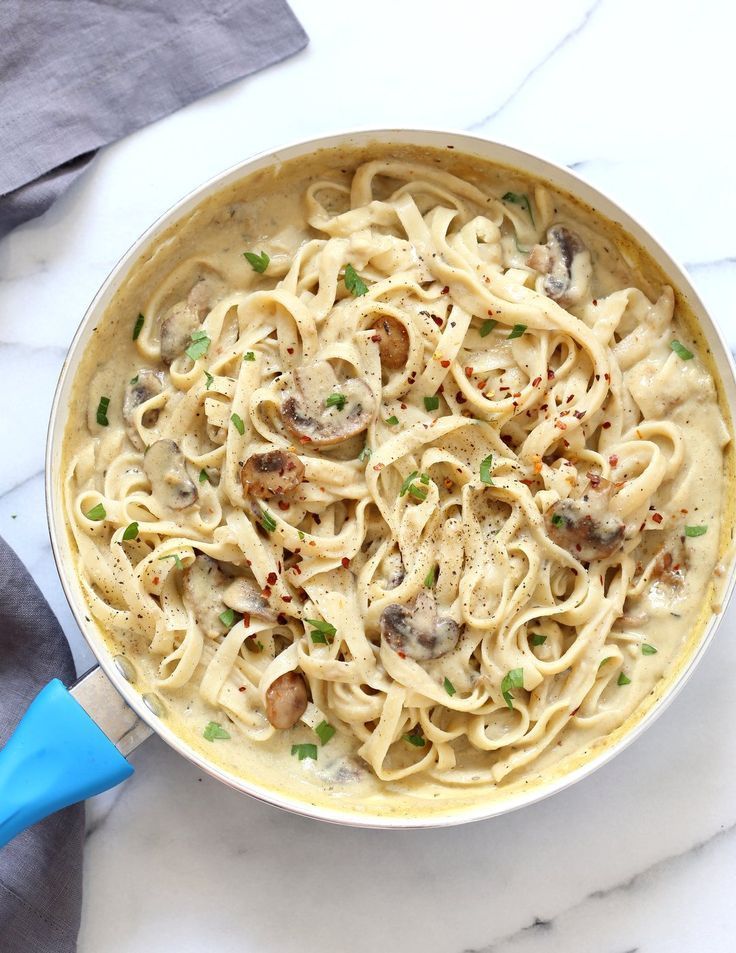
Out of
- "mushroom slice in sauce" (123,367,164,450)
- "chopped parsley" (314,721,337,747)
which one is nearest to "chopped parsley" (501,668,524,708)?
"chopped parsley" (314,721,337,747)

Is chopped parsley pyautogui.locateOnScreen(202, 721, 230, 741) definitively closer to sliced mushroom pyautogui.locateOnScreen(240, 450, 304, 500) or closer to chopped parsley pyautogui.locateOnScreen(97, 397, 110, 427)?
sliced mushroom pyautogui.locateOnScreen(240, 450, 304, 500)

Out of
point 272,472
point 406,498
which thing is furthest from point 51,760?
point 406,498

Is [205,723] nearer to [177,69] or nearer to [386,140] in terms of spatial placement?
[386,140]

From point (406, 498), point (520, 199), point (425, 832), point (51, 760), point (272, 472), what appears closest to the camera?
point (51, 760)

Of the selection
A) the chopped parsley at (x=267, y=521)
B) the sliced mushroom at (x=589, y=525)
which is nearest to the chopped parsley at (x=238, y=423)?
the chopped parsley at (x=267, y=521)

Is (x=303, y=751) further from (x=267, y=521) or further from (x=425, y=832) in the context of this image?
(x=267, y=521)

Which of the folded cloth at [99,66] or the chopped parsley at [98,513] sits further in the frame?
the folded cloth at [99,66]

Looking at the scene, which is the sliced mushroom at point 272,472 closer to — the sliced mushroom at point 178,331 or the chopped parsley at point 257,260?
the sliced mushroom at point 178,331
